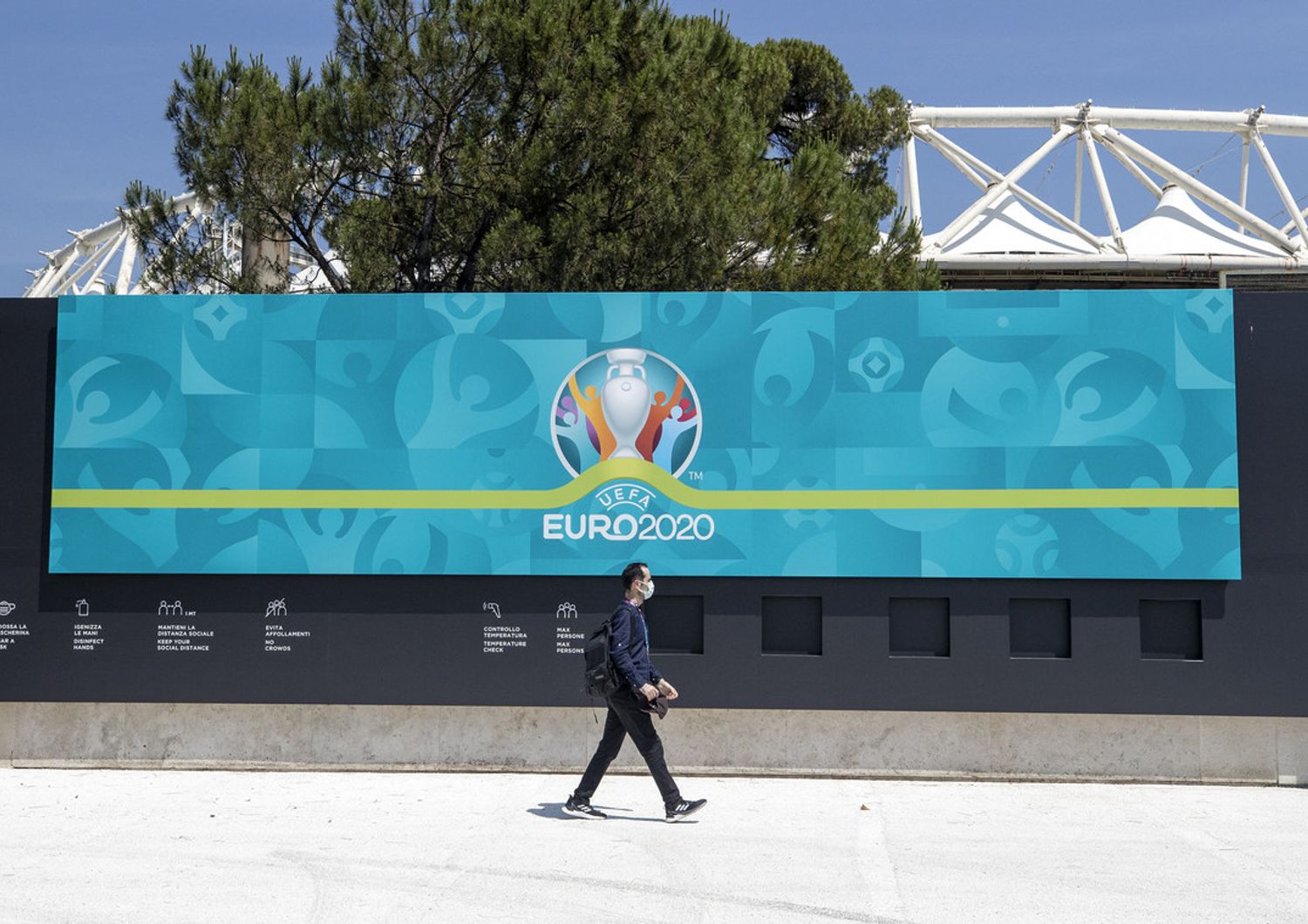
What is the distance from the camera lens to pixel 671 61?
1703 centimetres

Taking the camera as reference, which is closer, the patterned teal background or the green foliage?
the patterned teal background

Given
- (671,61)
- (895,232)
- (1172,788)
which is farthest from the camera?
(895,232)

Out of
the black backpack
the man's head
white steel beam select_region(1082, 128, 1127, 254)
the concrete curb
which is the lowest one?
the concrete curb

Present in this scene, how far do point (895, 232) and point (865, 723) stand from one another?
1271cm

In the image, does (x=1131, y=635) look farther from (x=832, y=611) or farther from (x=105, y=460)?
(x=105, y=460)

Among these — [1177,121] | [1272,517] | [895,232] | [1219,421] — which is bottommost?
[1272,517]

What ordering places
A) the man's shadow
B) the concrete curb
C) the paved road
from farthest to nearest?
the concrete curb, the man's shadow, the paved road

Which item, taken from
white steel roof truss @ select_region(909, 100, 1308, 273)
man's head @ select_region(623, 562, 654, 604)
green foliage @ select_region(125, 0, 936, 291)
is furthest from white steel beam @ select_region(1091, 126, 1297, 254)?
man's head @ select_region(623, 562, 654, 604)

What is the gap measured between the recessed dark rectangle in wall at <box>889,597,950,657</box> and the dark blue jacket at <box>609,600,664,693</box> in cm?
253

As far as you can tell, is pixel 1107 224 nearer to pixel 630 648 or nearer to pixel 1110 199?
pixel 1110 199

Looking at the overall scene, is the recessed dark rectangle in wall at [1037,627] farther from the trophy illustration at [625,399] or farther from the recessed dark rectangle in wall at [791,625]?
the trophy illustration at [625,399]

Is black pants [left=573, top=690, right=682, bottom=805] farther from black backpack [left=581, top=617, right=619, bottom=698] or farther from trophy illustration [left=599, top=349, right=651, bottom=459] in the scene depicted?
trophy illustration [left=599, top=349, right=651, bottom=459]

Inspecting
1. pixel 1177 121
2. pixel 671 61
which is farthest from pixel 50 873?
pixel 1177 121

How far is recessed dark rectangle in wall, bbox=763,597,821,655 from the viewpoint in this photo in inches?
412
